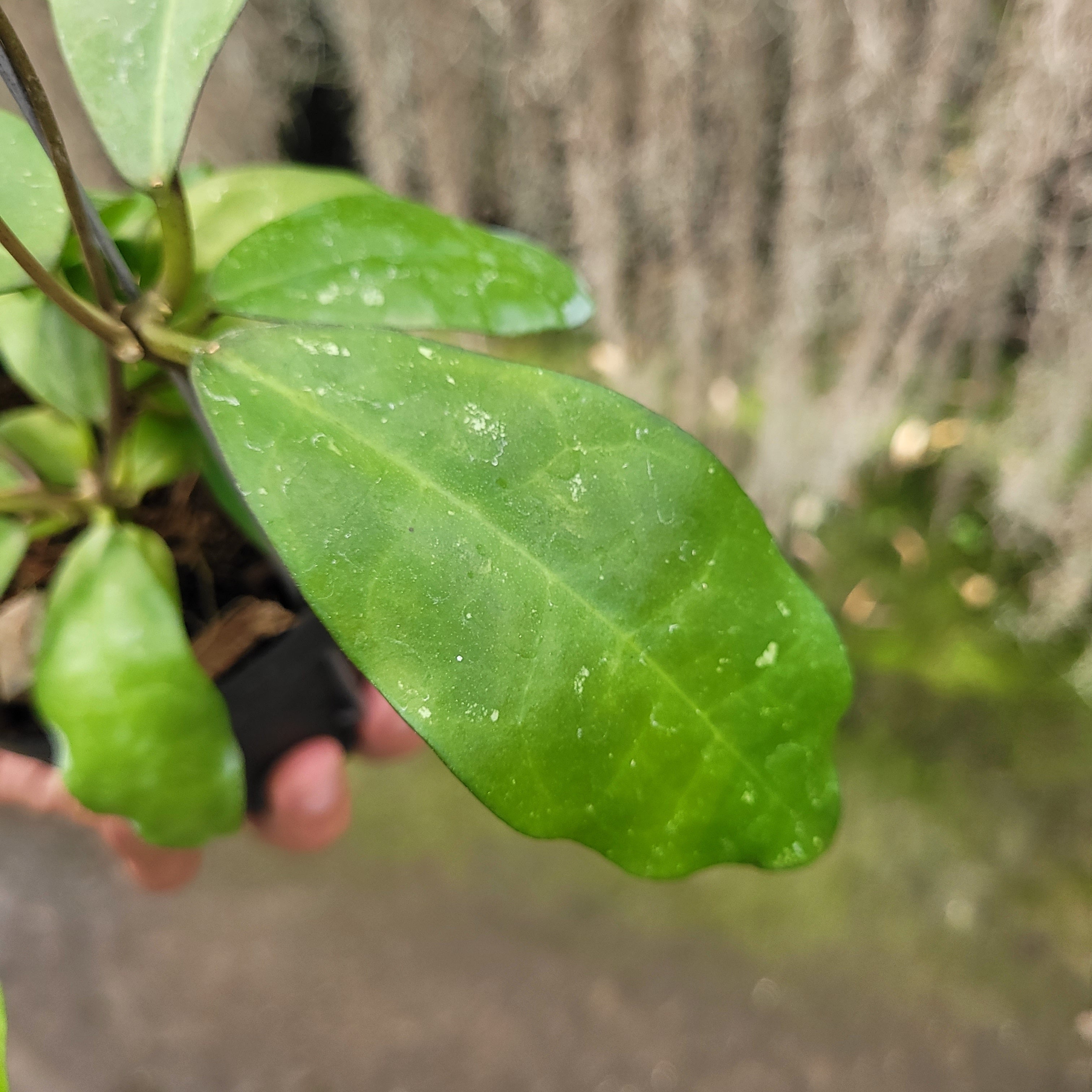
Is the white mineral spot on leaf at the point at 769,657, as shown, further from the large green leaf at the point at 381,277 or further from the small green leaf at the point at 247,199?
the small green leaf at the point at 247,199

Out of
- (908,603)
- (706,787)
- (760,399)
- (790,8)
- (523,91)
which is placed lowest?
(908,603)

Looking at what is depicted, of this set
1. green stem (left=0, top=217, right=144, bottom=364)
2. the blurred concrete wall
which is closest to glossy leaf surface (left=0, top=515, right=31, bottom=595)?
green stem (left=0, top=217, right=144, bottom=364)

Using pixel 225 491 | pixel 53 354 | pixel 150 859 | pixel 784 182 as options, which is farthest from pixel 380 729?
pixel 784 182

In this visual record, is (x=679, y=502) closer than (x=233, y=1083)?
Yes

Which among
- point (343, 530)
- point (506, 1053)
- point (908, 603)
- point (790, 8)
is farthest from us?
point (908, 603)

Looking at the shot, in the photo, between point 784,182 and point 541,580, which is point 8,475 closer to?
point 541,580

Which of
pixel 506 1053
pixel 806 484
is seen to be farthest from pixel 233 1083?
pixel 806 484

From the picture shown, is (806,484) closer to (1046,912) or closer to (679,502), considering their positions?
(1046,912)
